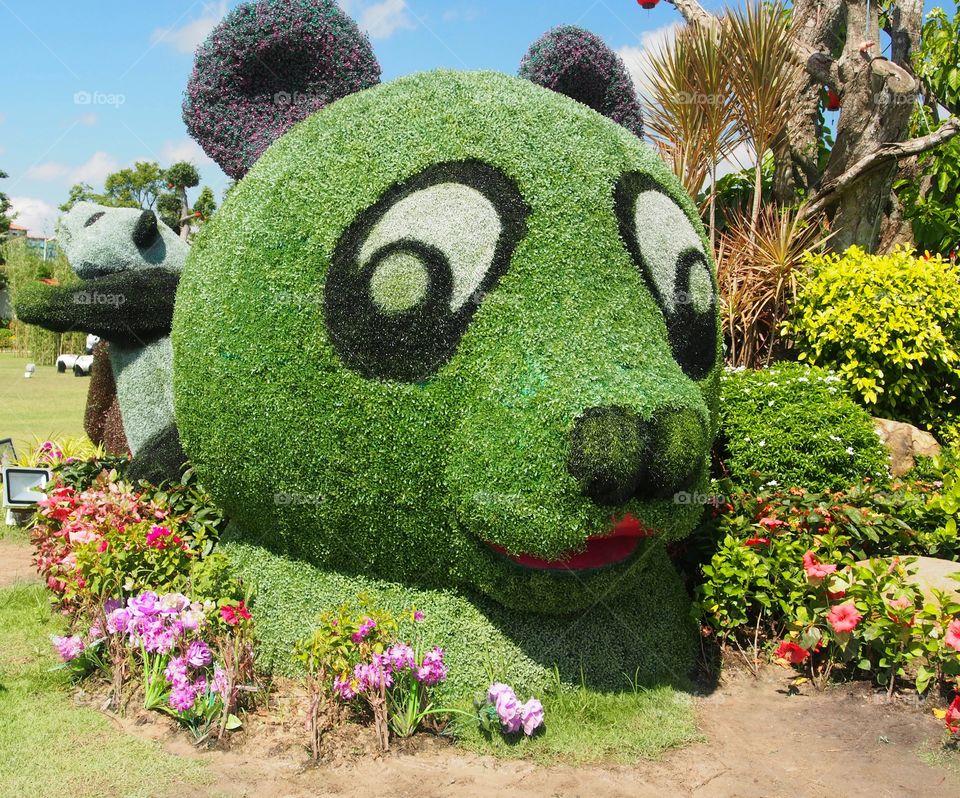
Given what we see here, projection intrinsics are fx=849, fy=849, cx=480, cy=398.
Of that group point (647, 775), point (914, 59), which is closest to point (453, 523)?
point (647, 775)

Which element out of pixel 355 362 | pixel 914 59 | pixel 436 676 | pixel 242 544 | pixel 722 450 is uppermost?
pixel 914 59

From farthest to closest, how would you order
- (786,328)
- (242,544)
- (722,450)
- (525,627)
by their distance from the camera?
(786,328) → (722,450) → (242,544) → (525,627)

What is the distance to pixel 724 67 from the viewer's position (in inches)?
315

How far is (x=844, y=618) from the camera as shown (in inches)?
143

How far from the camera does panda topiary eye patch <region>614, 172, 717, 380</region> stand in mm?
3355

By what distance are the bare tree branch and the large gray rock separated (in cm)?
269

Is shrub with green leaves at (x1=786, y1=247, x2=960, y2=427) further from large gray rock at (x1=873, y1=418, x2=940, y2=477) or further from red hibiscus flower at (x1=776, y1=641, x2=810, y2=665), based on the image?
red hibiscus flower at (x1=776, y1=641, x2=810, y2=665)

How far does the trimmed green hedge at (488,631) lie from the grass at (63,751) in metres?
0.67

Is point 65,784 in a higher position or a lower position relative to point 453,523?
lower

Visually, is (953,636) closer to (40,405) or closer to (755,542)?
(755,542)

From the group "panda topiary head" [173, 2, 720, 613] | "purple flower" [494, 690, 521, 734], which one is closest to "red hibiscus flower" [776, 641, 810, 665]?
"panda topiary head" [173, 2, 720, 613]

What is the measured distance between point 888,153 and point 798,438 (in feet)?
12.3

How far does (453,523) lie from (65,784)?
159 cm

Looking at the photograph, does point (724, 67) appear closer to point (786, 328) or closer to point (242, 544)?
point (786, 328)
